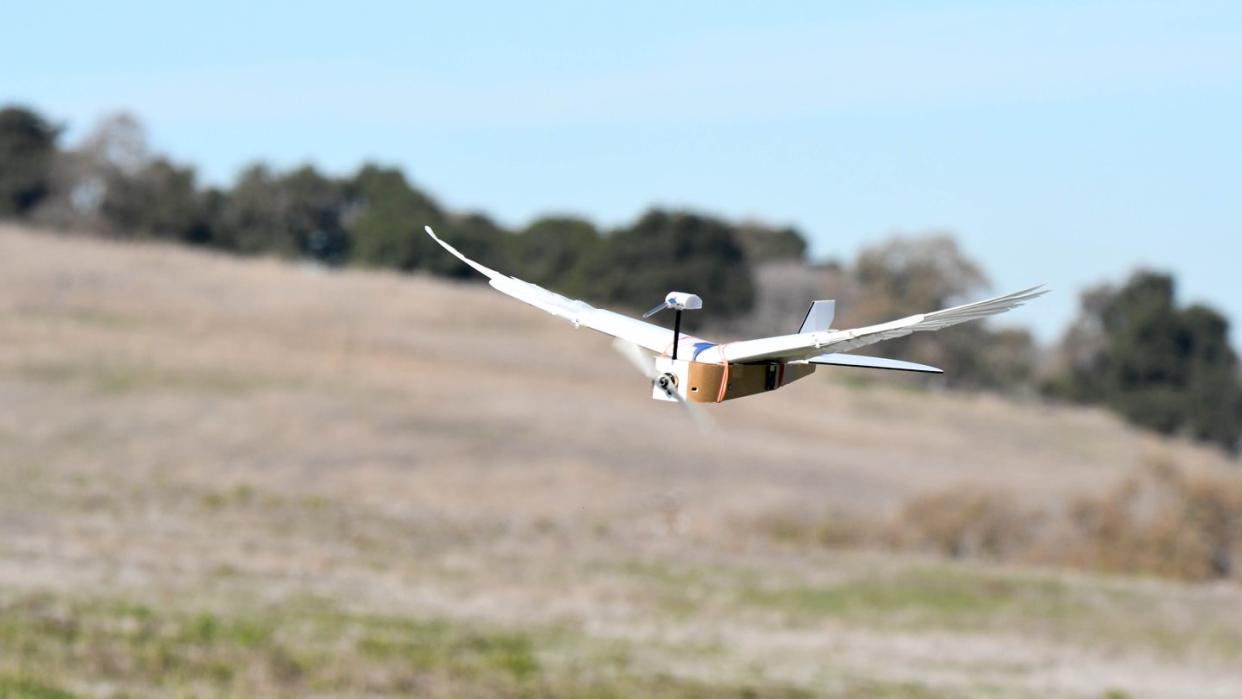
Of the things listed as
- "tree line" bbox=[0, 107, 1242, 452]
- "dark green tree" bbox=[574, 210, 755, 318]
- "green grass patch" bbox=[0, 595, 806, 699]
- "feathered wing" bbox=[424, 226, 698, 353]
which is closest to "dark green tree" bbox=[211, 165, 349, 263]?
"tree line" bbox=[0, 107, 1242, 452]

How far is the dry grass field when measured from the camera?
1658 inches

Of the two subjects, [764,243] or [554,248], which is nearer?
[554,248]

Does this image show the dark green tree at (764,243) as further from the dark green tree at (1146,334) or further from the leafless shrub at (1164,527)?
the leafless shrub at (1164,527)

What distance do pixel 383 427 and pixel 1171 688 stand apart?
54530mm

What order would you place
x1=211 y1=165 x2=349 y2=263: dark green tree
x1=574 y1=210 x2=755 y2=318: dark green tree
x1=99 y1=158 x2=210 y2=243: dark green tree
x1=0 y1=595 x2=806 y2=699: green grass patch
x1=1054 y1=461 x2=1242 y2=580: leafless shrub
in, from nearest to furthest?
x1=574 y1=210 x2=755 y2=318: dark green tree, x1=211 y1=165 x2=349 y2=263: dark green tree, x1=99 y1=158 x2=210 y2=243: dark green tree, x1=0 y1=595 x2=806 y2=699: green grass patch, x1=1054 y1=461 x2=1242 y2=580: leafless shrub

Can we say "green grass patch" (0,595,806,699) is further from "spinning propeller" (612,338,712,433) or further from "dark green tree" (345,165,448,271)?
"spinning propeller" (612,338,712,433)

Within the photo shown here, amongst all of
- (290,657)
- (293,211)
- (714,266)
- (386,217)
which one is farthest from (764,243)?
(290,657)

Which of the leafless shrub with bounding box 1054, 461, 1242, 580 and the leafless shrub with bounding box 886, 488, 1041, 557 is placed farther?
the leafless shrub with bounding box 1054, 461, 1242, 580

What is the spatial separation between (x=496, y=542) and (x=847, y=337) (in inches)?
2894

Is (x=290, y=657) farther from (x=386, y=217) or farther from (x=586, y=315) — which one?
(x=586, y=315)

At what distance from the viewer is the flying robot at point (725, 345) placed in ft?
10.3

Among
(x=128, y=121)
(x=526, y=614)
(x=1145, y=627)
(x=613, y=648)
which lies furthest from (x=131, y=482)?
(x=128, y=121)

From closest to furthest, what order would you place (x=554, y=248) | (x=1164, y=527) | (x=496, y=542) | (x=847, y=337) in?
(x=847, y=337) < (x=554, y=248) < (x=1164, y=527) < (x=496, y=542)

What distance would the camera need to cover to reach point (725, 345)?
3316 millimetres
